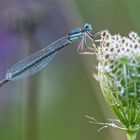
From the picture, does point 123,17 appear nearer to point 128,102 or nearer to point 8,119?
point 8,119

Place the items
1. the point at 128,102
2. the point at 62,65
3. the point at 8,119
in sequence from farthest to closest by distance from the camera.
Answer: the point at 62,65
the point at 8,119
the point at 128,102

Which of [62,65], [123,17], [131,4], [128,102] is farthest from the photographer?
[62,65]

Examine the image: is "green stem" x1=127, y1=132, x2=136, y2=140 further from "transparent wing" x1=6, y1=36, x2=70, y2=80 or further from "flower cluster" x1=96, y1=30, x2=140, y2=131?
"transparent wing" x1=6, y1=36, x2=70, y2=80

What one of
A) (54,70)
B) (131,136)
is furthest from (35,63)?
(54,70)

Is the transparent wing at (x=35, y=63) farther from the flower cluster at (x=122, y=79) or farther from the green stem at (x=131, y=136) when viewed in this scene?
the green stem at (x=131, y=136)

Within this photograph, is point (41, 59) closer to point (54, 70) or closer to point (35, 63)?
point (35, 63)

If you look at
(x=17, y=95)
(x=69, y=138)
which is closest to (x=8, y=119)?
(x=17, y=95)

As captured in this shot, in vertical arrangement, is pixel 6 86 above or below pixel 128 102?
above
